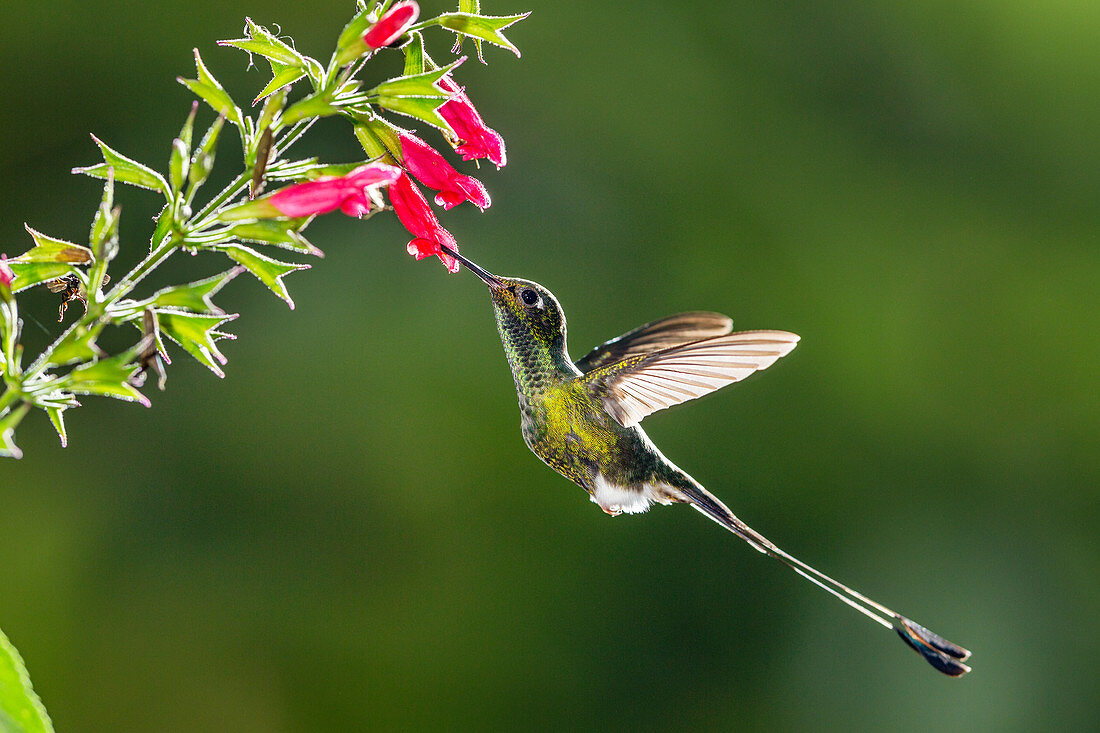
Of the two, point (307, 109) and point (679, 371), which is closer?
point (307, 109)

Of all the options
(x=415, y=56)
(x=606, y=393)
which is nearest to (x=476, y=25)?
(x=415, y=56)

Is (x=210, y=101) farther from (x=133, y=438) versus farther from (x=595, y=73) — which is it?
(x=595, y=73)

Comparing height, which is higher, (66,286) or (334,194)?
(334,194)

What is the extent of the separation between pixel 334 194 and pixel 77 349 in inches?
9.8

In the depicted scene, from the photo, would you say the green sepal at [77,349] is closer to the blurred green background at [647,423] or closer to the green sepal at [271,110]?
the green sepal at [271,110]

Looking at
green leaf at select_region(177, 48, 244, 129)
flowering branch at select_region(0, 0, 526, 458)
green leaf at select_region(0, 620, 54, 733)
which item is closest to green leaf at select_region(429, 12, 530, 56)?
flowering branch at select_region(0, 0, 526, 458)

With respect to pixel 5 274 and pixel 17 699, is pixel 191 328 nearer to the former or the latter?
pixel 5 274

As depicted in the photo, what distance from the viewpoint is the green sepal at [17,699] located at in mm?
646

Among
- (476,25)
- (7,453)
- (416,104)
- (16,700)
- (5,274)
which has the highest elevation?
(476,25)

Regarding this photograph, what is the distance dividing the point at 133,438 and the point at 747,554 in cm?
256

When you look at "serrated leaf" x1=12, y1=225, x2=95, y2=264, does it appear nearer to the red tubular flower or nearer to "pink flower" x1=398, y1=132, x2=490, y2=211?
the red tubular flower

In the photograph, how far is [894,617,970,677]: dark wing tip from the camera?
104 cm

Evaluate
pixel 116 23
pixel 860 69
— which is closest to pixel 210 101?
pixel 116 23

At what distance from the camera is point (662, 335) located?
148 centimetres
